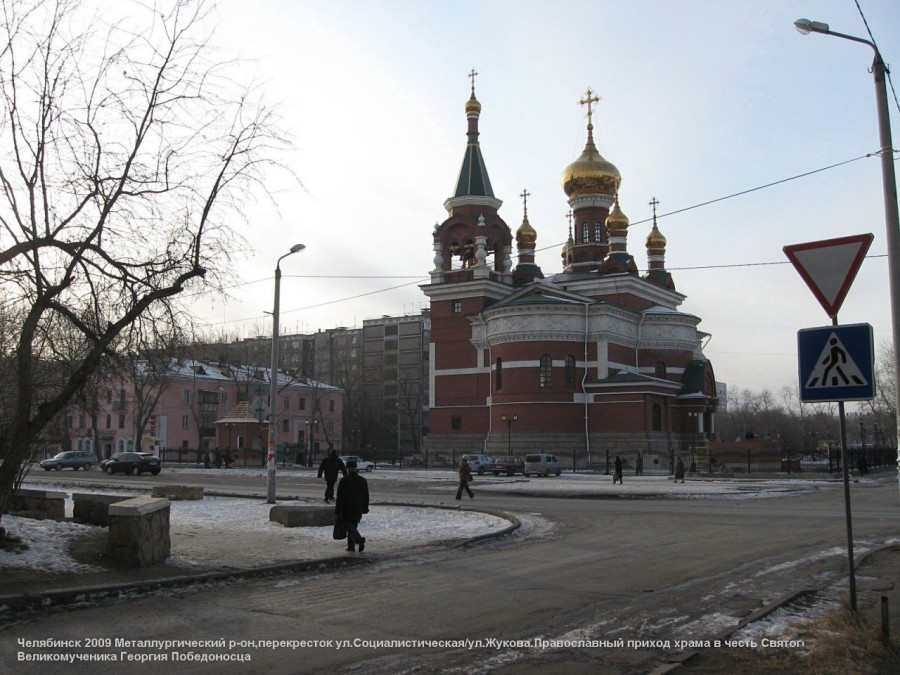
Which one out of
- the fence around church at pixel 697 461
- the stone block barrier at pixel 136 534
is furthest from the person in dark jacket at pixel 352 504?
the fence around church at pixel 697 461

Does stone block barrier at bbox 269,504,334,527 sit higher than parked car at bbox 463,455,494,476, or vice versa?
stone block barrier at bbox 269,504,334,527

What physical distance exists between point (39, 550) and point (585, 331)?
1749 inches

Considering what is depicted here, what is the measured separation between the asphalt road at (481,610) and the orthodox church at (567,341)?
34.6 metres

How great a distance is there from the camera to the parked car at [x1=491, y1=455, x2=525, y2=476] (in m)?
43.8

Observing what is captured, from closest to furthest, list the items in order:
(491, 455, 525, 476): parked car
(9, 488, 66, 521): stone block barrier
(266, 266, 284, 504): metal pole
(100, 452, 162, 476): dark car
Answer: (9, 488, 66, 521): stone block barrier → (266, 266, 284, 504): metal pole → (491, 455, 525, 476): parked car → (100, 452, 162, 476): dark car

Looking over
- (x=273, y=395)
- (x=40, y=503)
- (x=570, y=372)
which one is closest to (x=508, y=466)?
(x=570, y=372)

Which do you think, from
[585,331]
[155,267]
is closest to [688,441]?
[585,331]

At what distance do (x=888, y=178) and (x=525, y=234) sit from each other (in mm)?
54085

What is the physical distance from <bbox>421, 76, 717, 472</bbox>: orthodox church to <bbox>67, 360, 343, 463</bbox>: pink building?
13697 mm

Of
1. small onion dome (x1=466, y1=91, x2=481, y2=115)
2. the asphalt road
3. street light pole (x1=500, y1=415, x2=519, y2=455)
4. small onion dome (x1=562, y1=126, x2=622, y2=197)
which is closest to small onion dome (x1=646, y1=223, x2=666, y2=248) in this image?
small onion dome (x1=562, y1=126, x2=622, y2=197)

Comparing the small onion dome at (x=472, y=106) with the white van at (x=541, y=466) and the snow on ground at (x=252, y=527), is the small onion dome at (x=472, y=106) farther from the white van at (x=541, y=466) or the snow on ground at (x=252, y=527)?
the snow on ground at (x=252, y=527)

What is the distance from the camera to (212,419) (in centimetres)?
7369

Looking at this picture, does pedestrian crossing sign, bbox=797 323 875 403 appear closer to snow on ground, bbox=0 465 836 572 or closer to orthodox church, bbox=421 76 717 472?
snow on ground, bbox=0 465 836 572

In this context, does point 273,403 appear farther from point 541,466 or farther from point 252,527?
point 541,466
